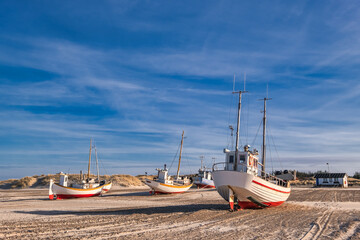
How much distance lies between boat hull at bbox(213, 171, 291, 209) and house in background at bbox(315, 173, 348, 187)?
200 ft

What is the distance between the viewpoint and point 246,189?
20.7 m

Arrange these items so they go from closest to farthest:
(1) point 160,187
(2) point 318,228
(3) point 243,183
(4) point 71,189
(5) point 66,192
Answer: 1. (2) point 318,228
2. (3) point 243,183
3. (5) point 66,192
4. (4) point 71,189
5. (1) point 160,187

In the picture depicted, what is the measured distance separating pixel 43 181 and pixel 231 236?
219 ft

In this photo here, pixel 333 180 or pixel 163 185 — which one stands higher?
pixel 163 185

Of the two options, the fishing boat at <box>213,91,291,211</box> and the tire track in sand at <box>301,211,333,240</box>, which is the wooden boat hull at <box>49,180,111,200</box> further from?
the tire track in sand at <box>301,211,333,240</box>

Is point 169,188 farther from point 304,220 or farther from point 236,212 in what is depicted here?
point 304,220

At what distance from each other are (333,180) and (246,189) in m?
66.0

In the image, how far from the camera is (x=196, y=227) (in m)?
15.4

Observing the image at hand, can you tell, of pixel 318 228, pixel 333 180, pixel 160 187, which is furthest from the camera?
pixel 333 180

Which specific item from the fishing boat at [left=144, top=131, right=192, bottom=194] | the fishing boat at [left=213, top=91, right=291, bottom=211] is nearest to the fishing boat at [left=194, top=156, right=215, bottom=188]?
the fishing boat at [left=144, top=131, right=192, bottom=194]

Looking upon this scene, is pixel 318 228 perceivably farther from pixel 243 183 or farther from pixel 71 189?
pixel 71 189

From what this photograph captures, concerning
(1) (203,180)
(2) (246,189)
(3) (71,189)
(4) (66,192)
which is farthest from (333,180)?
Result: (2) (246,189)

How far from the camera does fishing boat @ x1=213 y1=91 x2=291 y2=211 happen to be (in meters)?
20.7

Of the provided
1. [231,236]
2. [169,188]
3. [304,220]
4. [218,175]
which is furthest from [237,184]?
[169,188]
